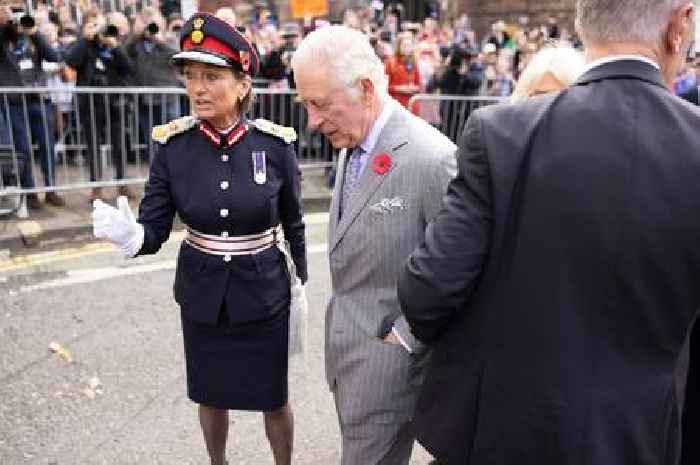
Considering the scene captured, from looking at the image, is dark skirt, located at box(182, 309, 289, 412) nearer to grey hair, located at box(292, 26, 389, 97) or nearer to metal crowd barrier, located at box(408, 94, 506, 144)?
grey hair, located at box(292, 26, 389, 97)

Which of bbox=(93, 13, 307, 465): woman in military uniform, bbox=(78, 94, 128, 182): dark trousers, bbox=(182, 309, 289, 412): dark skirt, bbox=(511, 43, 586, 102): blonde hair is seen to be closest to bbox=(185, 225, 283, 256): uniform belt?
bbox=(93, 13, 307, 465): woman in military uniform

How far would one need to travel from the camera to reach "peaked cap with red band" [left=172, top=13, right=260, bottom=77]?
252cm

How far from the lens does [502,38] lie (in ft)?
49.4

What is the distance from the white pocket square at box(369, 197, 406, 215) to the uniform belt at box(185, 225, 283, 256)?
81cm

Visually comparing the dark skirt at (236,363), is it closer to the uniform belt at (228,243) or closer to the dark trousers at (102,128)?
the uniform belt at (228,243)

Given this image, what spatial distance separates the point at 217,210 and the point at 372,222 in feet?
2.61

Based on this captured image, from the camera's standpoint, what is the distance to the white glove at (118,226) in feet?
7.83

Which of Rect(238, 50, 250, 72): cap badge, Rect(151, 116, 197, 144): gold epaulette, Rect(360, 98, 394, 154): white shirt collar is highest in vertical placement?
Rect(238, 50, 250, 72): cap badge

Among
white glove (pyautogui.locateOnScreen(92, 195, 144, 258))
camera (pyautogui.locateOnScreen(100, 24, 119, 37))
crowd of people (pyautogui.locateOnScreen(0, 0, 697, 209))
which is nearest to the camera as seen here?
white glove (pyautogui.locateOnScreen(92, 195, 144, 258))

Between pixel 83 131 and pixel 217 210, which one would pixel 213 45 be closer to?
pixel 217 210

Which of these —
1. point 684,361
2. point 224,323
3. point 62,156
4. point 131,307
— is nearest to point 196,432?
point 224,323

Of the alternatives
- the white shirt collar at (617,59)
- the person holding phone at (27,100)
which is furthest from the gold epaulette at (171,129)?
the person holding phone at (27,100)

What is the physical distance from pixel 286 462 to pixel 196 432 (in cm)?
61

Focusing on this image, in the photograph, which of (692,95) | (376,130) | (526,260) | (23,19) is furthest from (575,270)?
(692,95)
